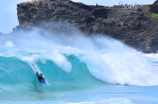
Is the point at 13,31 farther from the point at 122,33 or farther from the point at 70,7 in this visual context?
the point at 122,33

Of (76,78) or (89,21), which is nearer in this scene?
(76,78)

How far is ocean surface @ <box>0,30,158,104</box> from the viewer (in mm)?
13656

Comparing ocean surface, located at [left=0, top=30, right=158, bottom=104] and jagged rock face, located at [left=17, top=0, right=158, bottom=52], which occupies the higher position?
jagged rock face, located at [left=17, top=0, right=158, bottom=52]

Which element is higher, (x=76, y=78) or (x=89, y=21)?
(x=89, y=21)

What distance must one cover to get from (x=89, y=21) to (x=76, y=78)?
51.9m

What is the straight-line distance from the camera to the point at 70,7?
70.2 metres

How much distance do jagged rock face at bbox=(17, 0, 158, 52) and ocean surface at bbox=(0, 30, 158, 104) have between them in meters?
43.8

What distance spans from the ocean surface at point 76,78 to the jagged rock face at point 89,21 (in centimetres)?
4379

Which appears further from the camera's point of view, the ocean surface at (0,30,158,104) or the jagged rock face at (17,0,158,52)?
the jagged rock face at (17,0,158,52)

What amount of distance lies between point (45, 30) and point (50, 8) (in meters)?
5.88

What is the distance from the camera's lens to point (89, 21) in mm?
71750

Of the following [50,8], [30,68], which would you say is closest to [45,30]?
[50,8]

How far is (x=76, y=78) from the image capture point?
66.6 ft

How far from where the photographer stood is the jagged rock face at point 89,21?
222 ft
